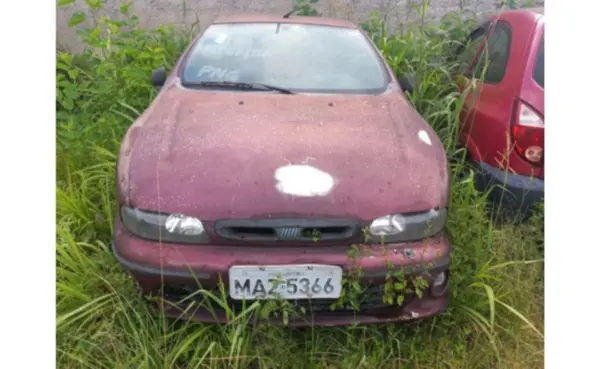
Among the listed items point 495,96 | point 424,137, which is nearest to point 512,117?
point 495,96

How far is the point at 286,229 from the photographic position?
1.74 meters

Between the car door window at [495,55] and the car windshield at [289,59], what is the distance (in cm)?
65

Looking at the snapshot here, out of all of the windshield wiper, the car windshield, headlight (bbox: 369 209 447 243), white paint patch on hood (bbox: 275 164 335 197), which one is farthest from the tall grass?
the windshield wiper

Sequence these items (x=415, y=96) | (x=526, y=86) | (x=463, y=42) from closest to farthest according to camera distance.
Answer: (x=526, y=86) < (x=415, y=96) < (x=463, y=42)

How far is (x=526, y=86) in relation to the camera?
2.52 metres

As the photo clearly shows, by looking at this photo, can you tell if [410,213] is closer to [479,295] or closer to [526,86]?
[479,295]

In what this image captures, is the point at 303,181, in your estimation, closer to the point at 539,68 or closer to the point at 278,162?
the point at 278,162

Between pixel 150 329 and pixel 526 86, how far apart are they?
2056 mm

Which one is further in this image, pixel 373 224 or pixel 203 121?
pixel 203 121

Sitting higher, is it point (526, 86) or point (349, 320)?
point (526, 86)

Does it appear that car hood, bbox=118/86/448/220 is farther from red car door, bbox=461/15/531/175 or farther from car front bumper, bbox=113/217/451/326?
red car door, bbox=461/15/531/175

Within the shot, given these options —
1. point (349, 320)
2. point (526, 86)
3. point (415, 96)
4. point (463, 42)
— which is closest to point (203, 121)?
point (349, 320)

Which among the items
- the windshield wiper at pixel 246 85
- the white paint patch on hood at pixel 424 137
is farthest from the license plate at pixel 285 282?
the windshield wiper at pixel 246 85

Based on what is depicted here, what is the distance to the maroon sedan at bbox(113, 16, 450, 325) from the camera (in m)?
1.75
